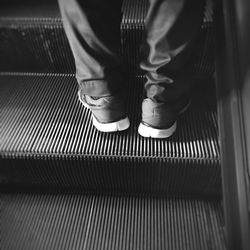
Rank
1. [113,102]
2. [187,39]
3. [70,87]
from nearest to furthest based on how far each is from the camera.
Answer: [187,39] < [113,102] < [70,87]

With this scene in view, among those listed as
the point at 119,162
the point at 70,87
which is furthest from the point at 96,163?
the point at 70,87

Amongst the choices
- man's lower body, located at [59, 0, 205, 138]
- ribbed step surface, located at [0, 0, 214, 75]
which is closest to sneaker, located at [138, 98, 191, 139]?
man's lower body, located at [59, 0, 205, 138]

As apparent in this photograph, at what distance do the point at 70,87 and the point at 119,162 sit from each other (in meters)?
0.36

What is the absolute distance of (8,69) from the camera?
1.18 meters

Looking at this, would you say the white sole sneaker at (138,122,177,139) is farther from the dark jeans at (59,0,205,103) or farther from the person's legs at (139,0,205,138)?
the dark jeans at (59,0,205,103)

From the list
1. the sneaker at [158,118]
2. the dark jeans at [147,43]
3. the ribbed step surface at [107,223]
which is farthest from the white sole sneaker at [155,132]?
the ribbed step surface at [107,223]

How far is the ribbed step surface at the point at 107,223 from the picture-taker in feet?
3.08

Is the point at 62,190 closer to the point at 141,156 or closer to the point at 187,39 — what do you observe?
the point at 141,156

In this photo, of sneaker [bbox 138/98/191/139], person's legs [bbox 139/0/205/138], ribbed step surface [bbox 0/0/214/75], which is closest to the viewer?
person's legs [bbox 139/0/205/138]

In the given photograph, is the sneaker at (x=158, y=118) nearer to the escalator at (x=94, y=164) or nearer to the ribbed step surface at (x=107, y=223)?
the escalator at (x=94, y=164)

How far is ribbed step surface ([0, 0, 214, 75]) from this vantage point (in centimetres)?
101

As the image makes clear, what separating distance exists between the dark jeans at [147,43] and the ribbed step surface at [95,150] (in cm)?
15

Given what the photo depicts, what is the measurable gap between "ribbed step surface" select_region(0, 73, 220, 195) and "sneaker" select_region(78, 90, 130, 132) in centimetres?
3

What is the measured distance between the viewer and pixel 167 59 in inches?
30.7
